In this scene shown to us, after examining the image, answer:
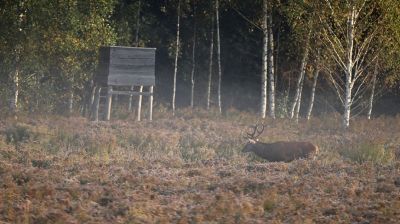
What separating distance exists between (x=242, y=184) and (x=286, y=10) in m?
18.7

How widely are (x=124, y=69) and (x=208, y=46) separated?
12208 mm

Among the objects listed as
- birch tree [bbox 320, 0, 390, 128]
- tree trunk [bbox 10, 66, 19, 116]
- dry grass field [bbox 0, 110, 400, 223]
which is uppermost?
birch tree [bbox 320, 0, 390, 128]

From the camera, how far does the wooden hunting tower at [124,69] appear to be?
3108 cm

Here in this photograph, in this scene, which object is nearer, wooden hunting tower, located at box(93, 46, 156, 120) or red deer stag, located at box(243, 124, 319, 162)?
red deer stag, located at box(243, 124, 319, 162)

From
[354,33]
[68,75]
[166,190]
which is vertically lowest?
[166,190]

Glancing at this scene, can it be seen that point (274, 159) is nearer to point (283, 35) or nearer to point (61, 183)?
point (61, 183)

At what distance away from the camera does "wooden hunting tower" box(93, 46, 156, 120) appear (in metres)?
31.1

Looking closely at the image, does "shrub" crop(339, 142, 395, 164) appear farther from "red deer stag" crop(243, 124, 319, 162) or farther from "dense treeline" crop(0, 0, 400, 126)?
"dense treeline" crop(0, 0, 400, 126)

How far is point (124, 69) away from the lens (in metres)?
31.4

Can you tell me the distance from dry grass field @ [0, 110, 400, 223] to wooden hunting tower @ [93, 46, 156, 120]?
8.10ft

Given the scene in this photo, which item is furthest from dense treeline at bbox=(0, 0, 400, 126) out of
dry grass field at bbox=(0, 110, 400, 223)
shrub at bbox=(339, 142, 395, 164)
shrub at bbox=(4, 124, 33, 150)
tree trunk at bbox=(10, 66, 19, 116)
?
shrub at bbox=(339, 142, 395, 164)

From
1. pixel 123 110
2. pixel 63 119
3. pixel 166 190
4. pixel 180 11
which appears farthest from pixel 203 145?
pixel 180 11

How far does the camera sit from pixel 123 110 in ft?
114

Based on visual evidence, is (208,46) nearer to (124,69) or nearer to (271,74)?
(271,74)
